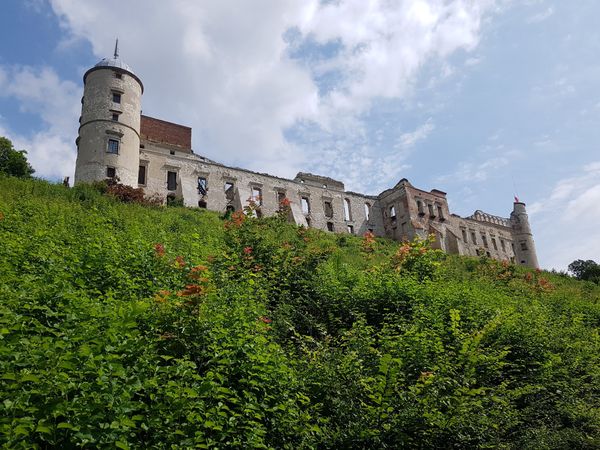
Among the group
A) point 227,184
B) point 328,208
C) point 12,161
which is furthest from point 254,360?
point 328,208

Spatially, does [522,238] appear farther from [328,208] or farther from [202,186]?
[202,186]

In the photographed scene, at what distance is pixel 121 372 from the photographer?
4.89 metres

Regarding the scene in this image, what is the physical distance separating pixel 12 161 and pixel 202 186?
14558 mm

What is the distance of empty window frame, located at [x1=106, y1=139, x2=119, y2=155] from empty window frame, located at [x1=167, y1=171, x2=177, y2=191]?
593cm

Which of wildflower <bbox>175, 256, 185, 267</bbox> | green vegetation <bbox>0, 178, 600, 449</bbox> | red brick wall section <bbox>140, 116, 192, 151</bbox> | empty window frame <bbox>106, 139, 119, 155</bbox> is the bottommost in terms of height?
green vegetation <bbox>0, 178, 600, 449</bbox>

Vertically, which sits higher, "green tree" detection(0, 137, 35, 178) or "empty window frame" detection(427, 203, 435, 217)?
"empty window frame" detection(427, 203, 435, 217)

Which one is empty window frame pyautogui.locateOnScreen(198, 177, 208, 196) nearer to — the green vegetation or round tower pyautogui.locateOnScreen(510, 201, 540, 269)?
the green vegetation

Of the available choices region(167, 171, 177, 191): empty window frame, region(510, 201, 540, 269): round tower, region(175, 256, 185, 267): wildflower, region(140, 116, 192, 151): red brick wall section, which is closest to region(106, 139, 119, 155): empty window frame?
region(167, 171, 177, 191): empty window frame

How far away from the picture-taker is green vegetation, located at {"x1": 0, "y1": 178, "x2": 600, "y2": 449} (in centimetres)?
484

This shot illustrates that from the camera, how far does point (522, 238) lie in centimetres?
6266

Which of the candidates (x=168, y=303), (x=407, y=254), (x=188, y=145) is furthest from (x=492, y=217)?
(x=168, y=303)

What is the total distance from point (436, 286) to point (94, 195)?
17832mm

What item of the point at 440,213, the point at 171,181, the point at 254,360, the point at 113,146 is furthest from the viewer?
the point at 440,213

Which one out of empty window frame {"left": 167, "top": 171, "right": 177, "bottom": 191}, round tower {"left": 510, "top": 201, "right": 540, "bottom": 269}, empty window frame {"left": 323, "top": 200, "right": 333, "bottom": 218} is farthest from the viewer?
round tower {"left": 510, "top": 201, "right": 540, "bottom": 269}
